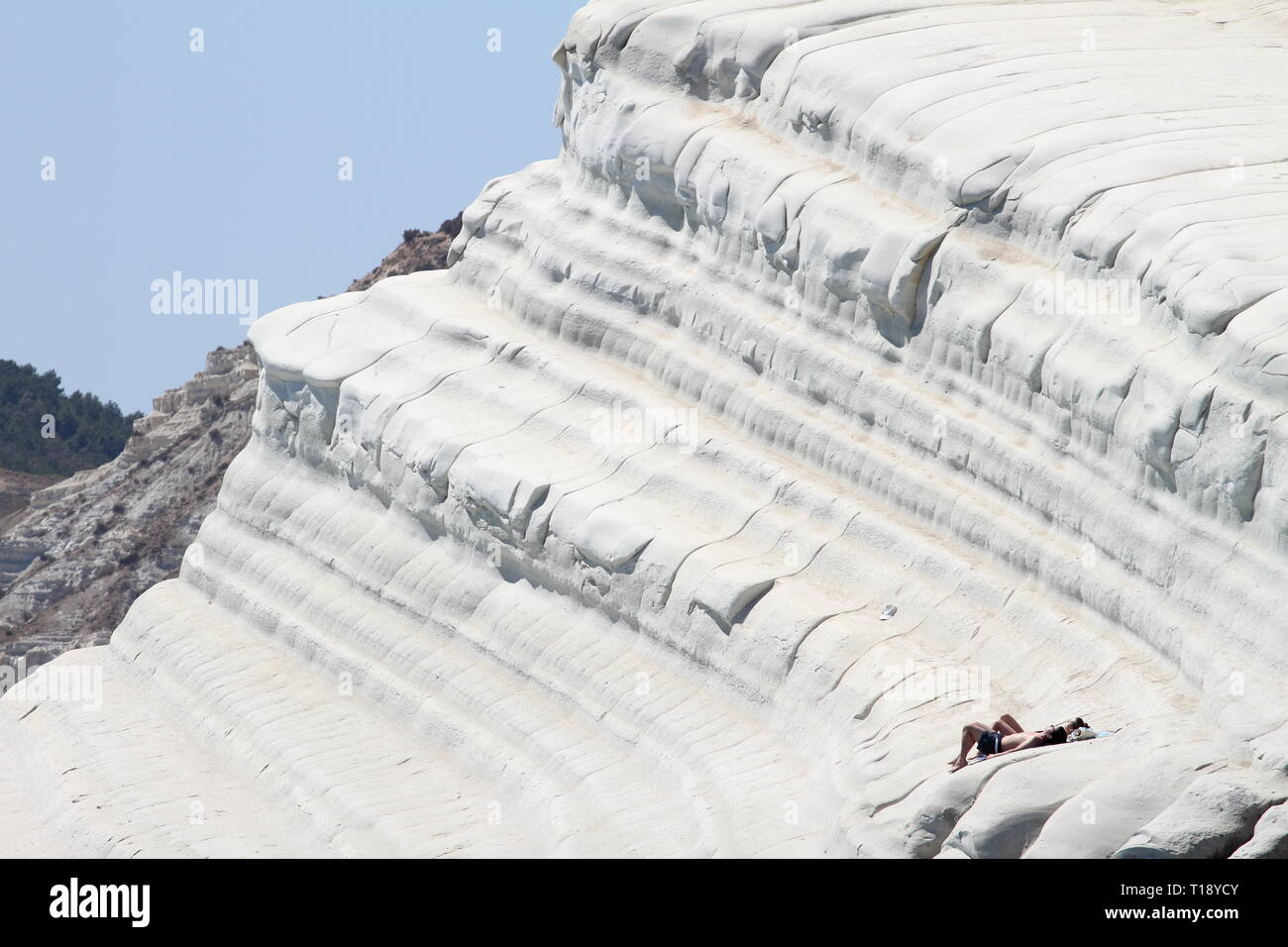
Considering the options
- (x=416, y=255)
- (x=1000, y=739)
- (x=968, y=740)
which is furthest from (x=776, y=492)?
(x=416, y=255)

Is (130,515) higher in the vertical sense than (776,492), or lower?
lower

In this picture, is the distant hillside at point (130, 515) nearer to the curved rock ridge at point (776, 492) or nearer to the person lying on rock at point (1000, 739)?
the curved rock ridge at point (776, 492)

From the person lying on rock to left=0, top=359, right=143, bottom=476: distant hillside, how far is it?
42.9 m

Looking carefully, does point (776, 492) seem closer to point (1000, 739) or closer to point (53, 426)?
point (1000, 739)

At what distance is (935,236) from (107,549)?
26.2 m

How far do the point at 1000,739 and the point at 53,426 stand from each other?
44.8 meters

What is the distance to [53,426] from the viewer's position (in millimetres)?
55219

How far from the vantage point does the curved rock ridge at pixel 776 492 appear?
47.0 feet

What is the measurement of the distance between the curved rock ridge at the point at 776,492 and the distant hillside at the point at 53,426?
3404cm

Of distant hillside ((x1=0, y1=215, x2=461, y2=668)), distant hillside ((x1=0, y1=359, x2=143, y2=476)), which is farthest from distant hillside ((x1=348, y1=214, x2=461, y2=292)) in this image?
distant hillside ((x1=0, y1=359, x2=143, y2=476))

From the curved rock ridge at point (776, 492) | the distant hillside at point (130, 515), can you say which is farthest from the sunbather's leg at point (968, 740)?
the distant hillside at point (130, 515)

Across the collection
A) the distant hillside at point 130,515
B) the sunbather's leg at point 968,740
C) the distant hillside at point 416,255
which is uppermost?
the sunbather's leg at point 968,740

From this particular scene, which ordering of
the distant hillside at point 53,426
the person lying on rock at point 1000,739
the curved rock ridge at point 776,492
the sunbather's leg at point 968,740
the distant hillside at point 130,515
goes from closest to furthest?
the person lying on rock at point 1000,739 → the sunbather's leg at point 968,740 → the curved rock ridge at point 776,492 → the distant hillside at point 130,515 → the distant hillside at point 53,426

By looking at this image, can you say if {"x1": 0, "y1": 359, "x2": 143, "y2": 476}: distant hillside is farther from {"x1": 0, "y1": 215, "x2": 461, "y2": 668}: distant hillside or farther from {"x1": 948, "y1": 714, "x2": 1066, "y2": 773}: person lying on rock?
{"x1": 948, "y1": 714, "x2": 1066, "y2": 773}: person lying on rock
